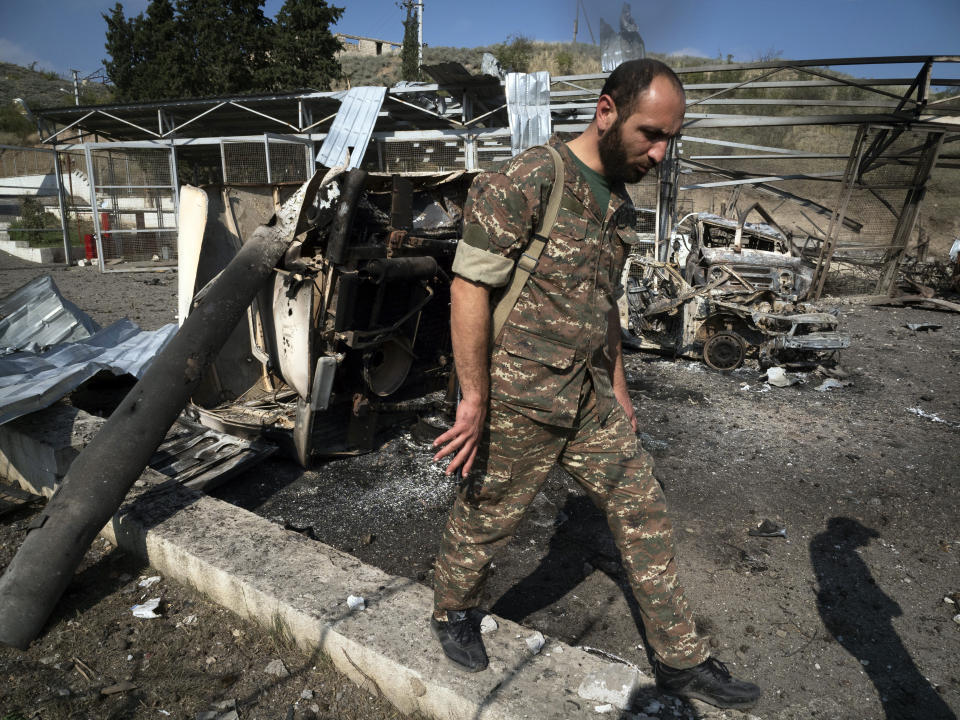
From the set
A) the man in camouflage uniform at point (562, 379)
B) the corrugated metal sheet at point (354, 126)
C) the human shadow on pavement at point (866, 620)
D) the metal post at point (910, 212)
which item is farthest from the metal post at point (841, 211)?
the man in camouflage uniform at point (562, 379)

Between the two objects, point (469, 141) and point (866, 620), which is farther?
point (469, 141)

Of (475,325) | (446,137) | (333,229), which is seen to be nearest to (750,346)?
(333,229)

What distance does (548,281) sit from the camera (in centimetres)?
175

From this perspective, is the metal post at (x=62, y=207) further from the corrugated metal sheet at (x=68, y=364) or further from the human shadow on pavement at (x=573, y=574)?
the human shadow on pavement at (x=573, y=574)

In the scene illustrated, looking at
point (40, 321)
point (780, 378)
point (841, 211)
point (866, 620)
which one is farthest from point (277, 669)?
point (841, 211)

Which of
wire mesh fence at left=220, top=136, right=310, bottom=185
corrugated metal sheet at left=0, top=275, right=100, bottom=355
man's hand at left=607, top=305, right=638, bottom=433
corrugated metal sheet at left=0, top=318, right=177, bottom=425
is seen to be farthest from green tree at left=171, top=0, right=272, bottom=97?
man's hand at left=607, top=305, right=638, bottom=433

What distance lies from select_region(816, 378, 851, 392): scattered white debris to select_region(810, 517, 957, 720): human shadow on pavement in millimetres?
2664

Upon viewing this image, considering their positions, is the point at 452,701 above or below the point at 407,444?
above

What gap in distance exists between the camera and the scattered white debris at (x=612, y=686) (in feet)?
5.60

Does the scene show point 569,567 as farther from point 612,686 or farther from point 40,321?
point 40,321

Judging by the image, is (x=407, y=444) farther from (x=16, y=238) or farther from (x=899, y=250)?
(x=16, y=238)

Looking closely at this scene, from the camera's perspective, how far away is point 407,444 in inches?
162

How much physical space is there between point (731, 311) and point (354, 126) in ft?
23.6

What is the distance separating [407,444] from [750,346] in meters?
4.00
